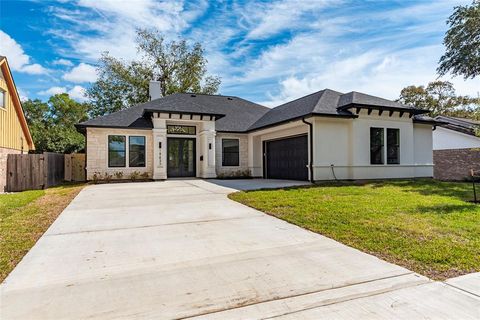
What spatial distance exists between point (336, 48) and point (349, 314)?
508 inches

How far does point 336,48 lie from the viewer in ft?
43.0

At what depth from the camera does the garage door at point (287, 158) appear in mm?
13907

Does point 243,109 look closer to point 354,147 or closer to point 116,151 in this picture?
point 116,151

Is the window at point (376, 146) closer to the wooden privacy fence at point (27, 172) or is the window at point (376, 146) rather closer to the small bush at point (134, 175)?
the small bush at point (134, 175)

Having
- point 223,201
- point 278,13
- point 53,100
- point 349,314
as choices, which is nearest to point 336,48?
point 278,13

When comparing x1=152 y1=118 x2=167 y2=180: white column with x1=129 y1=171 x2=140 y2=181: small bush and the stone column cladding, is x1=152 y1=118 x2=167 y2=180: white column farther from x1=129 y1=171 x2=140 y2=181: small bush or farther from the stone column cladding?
the stone column cladding

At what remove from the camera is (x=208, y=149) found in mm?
16281

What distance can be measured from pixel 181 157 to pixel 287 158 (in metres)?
6.18

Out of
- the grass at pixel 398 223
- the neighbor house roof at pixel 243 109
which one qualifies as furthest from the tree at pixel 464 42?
the grass at pixel 398 223

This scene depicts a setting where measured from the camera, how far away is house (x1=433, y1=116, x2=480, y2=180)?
672 inches

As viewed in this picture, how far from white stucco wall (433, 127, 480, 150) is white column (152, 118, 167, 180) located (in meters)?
18.2

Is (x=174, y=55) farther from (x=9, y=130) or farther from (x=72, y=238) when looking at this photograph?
(x=72, y=238)

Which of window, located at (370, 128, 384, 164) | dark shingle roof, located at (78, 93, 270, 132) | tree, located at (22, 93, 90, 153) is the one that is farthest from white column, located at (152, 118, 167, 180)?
tree, located at (22, 93, 90, 153)

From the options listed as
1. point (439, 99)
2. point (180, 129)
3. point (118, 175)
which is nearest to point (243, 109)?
point (180, 129)
